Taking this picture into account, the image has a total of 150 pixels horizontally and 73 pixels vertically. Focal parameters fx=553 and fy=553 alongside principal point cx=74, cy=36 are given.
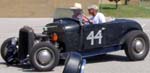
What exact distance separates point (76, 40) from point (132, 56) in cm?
157

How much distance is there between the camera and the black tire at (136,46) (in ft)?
41.7

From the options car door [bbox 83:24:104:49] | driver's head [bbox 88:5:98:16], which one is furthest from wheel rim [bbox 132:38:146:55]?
driver's head [bbox 88:5:98:16]

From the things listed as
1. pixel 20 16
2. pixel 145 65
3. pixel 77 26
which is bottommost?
pixel 20 16

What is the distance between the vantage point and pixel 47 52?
11195 mm

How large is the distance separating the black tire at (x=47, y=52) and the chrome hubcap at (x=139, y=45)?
2317 millimetres

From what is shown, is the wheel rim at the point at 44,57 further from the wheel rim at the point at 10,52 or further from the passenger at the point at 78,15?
the passenger at the point at 78,15

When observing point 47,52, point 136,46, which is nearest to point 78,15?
point 136,46

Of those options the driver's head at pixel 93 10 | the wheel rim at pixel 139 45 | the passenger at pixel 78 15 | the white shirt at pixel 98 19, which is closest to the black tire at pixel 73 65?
the passenger at pixel 78 15

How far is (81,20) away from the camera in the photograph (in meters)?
12.3

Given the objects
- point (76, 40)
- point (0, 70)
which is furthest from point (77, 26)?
point (0, 70)

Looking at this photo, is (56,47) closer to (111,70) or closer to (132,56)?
(111,70)

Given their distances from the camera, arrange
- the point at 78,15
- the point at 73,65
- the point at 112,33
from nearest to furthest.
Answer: the point at 73,65 → the point at 78,15 → the point at 112,33

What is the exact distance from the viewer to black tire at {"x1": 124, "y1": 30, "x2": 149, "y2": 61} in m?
12.7

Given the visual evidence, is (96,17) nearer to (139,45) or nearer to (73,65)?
(139,45)
